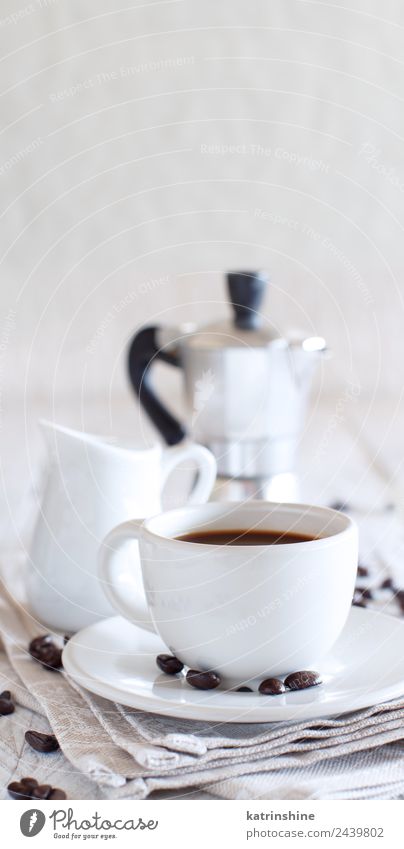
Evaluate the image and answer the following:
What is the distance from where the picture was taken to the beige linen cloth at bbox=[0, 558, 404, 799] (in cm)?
31

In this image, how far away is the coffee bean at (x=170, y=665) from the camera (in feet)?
1.23

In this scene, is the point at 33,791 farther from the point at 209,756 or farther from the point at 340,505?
the point at 340,505

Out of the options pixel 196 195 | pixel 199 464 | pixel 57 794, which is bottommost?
pixel 57 794

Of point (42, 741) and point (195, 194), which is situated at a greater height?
point (195, 194)

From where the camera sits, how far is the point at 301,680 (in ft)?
1.16

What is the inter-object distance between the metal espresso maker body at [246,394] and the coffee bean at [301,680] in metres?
0.37

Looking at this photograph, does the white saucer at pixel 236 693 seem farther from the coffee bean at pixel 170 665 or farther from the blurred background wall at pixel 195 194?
the blurred background wall at pixel 195 194

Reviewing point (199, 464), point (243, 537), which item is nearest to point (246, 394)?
point (199, 464)

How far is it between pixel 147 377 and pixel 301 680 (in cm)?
50

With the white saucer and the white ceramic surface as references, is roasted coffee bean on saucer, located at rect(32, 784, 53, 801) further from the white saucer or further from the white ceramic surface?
the white ceramic surface

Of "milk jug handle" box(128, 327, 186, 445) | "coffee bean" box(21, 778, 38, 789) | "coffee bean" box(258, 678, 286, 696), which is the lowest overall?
"coffee bean" box(21, 778, 38, 789)

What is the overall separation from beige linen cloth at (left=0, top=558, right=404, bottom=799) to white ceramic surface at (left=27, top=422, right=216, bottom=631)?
10 cm

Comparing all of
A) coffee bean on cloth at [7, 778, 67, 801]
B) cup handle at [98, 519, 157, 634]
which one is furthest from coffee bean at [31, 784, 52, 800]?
cup handle at [98, 519, 157, 634]

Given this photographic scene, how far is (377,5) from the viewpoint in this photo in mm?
1083
